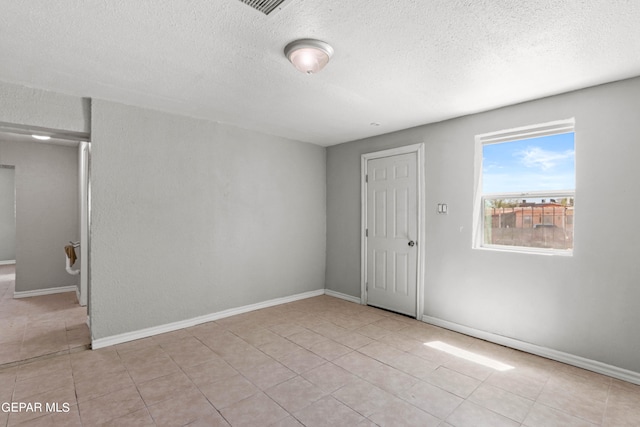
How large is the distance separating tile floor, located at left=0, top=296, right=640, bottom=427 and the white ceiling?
96.7 inches

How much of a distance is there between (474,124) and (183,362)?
3.82m

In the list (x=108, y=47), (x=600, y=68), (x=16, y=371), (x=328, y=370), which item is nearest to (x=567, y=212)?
(x=600, y=68)

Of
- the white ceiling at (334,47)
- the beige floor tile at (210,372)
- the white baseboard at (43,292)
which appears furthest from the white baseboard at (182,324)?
the white baseboard at (43,292)

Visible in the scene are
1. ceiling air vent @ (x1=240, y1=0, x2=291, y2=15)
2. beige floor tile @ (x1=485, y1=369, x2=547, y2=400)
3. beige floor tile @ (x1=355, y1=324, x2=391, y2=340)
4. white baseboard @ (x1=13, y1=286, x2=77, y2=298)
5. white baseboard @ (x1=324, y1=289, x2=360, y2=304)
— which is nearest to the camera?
ceiling air vent @ (x1=240, y1=0, x2=291, y2=15)

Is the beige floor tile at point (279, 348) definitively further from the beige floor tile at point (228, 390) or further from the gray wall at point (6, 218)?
the gray wall at point (6, 218)

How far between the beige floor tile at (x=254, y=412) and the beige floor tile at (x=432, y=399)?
914mm

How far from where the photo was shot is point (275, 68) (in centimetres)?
242

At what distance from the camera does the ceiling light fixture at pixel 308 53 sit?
6.62 ft

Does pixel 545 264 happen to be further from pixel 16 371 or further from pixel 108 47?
pixel 16 371

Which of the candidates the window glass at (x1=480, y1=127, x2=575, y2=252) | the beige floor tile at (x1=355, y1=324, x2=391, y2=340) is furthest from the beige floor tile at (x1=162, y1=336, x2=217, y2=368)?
the window glass at (x1=480, y1=127, x2=575, y2=252)

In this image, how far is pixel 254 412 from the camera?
2.09 meters

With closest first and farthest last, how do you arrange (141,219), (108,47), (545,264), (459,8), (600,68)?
(459,8)
(108,47)
(600,68)
(545,264)
(141,219)

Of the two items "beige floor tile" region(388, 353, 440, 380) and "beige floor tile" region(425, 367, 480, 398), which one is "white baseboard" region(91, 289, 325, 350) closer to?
"beige floor tile" region(388, 353, 440, 380)

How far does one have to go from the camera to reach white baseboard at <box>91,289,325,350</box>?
3.12 m
